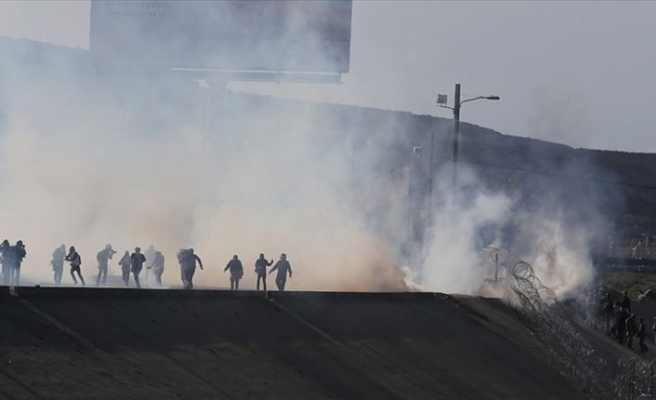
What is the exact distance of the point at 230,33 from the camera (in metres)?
46.0

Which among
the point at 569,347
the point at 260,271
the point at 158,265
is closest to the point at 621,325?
the point at 569,347

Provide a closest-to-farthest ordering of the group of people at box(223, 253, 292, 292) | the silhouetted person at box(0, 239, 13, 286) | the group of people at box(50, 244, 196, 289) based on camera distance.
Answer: the silhouetted person at box(0, 239, 13, 286) < the group of people at box(50, 244, 196, 289) < the group of people at box(223, 253, 292, 292)

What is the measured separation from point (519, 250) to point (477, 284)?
779 centimetres

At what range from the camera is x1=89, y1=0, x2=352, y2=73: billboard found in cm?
4584


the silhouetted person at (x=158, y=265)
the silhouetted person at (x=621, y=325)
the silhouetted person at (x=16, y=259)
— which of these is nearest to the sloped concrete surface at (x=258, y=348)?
the silhouetted person at (x=621, y=325)

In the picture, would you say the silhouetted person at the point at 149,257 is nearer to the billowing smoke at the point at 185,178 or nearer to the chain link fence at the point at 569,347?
the billowing smoke at the point at 185,178

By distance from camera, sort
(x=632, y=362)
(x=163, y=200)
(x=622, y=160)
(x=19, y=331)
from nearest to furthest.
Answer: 1. (x=19, y=331)
2. (x=632, y=362)
3. (x=163, y=200)
4. (x=622, y=160)

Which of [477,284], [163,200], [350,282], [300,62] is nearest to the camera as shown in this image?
[477,284]

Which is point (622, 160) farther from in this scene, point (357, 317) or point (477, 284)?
point (357, 317)

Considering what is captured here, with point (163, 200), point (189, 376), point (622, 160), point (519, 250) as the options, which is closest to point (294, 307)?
point (189, 376)

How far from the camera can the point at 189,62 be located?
46.6m

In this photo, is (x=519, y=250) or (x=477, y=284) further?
(x=519, y=250)

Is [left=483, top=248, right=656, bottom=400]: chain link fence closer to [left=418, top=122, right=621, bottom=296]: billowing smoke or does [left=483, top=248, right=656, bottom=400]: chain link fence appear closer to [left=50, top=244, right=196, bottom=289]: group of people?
[left=418, top=122, right=621, bottom=296]: billowing smoke

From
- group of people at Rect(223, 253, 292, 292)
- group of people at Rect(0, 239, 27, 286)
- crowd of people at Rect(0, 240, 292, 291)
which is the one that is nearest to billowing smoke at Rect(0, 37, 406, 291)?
crowd of people at Rect(0, 240, 292, 291)
